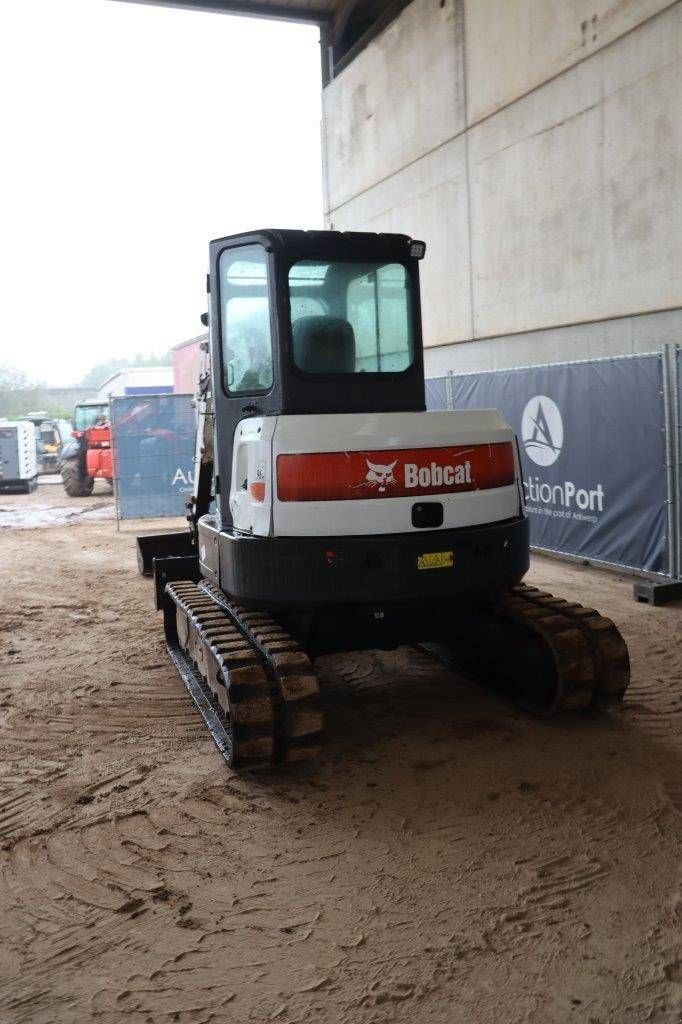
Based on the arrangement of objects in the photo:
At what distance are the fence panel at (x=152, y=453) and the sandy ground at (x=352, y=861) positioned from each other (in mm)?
8917

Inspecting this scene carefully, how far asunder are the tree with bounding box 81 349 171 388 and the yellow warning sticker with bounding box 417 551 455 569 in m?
114

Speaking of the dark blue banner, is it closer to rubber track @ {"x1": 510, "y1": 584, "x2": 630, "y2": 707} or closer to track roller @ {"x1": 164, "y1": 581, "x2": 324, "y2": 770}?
rubber track @ {"x1": 510, "y1": 584, "x2": 630, "y2": 707}

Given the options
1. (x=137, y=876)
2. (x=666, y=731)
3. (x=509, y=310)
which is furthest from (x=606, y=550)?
(x=137, y=876)

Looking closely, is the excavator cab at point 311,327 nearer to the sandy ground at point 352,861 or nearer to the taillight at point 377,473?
the taillight at point 377,473

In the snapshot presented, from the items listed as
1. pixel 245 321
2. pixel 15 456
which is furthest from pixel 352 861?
pixel 15 456

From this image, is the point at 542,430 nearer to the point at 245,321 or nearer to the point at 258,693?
the point at 245,321

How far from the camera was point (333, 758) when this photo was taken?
4957 mm

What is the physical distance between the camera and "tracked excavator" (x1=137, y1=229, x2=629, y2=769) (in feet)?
15.5

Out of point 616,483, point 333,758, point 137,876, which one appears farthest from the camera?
point 616,483

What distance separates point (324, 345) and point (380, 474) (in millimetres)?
886

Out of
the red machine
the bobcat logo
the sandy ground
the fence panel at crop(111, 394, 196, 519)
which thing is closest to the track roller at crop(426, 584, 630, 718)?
the sandy ground

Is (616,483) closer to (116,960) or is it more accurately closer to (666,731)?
(666,731)

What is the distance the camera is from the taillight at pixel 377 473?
471cm

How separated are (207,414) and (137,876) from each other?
12.4 feet
